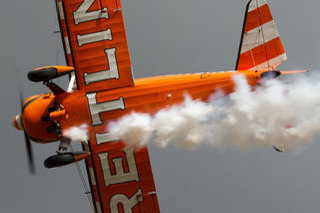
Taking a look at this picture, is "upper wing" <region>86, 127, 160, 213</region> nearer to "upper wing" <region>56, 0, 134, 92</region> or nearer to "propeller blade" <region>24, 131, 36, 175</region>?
"upper wing" <region>56, 0, 134, 92</region>

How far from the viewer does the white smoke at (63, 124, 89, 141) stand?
16.9m

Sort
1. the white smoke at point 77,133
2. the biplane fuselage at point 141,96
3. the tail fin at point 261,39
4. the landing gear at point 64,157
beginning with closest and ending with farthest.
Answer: the landing gear at point 64,157
the biplane fuselage at point 141,96
the white smoke at point 77,133
the tail fin at point 261,39

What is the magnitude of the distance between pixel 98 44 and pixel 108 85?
119 centimetres

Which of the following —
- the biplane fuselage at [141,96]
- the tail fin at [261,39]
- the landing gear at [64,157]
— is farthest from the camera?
the tail fin at [261,39]

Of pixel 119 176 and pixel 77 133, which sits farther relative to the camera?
pixel 119 176

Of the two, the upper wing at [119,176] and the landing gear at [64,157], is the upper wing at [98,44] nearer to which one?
the upper wing at [119,176]

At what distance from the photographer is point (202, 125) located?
16875mm

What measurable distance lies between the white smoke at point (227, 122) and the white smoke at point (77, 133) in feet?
2.46

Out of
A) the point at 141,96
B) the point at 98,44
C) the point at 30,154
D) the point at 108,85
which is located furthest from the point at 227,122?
the point at 30,154

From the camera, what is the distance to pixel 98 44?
16828mm

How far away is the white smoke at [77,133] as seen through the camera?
1692 cm

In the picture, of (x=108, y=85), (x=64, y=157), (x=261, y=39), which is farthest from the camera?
(x=261, y=39)

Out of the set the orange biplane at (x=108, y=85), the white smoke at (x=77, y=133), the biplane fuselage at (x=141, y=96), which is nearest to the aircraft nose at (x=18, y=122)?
the orange biplane at (x=108, y=85)

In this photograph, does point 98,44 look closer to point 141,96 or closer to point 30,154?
point 141,96
